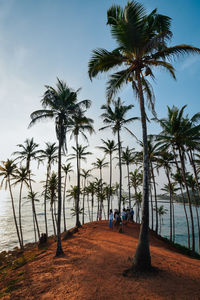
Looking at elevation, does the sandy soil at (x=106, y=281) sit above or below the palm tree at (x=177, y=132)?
below

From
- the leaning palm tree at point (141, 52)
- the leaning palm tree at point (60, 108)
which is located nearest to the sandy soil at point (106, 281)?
the leaning palm tree at point (141, 52)

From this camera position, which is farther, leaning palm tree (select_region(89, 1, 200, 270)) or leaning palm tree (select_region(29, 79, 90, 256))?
leaning palm tree (select_region(29, 79, 90, 256))

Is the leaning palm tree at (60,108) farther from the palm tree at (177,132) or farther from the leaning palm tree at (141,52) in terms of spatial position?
the palm tree at (177,132)

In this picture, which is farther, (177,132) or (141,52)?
(177,132)

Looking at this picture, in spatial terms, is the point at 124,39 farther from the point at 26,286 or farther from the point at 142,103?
the point at 26,286

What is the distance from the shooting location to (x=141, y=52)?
22.3 feet

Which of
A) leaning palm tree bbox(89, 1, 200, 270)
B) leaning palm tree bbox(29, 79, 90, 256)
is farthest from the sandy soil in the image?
leaning palm tree bbox(29, 79, 90, 256)

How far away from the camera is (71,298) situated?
475cm

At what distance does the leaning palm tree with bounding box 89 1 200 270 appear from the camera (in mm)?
6098

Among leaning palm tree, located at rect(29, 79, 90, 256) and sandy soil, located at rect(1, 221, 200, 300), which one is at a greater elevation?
leaning palm tree, located at rect(29, 79, 90, 256)

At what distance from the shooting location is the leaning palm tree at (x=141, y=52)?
610 centimetres

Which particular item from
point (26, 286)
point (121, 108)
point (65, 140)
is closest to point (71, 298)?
point (26, 286)

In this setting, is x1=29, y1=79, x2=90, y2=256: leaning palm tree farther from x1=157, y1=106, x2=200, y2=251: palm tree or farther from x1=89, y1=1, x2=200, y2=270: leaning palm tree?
x1=157, y1=106, x2=200, y2=251: palm tree

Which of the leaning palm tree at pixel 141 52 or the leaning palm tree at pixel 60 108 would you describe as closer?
the leaning palm tree at pixel 141 52
